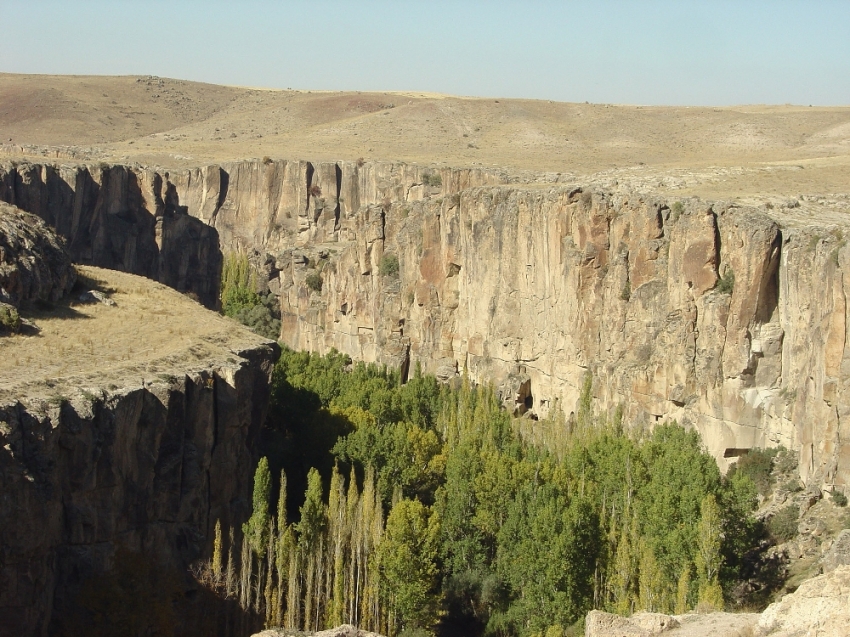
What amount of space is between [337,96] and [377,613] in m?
155

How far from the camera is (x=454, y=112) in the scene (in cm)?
15500

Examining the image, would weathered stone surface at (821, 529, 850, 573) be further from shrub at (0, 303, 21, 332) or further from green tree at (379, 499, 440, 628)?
shrub at (0, 303, 21, 332)

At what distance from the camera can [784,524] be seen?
→ 45.9 m

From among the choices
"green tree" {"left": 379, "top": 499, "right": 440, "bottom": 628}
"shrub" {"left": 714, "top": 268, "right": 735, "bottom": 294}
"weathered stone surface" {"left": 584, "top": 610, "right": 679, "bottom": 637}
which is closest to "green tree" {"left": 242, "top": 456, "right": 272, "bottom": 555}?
"green tree" {"left": 379, "top": 499, "right": 440, "bottom": 628}

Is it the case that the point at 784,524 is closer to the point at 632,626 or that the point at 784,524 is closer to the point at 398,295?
the point at 632,626

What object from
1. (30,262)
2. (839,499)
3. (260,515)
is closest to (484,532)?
(260,515)

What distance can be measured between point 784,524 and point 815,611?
2864 cm

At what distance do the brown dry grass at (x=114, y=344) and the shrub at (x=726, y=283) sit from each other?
862 inches

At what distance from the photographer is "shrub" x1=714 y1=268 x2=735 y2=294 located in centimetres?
5734

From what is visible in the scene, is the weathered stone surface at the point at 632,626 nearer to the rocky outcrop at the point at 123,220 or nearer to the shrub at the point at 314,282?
the rocky outcrop at the point at 123,220

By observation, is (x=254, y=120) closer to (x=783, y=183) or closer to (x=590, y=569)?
(x=783, y=183)

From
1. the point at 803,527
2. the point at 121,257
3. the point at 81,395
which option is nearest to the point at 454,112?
the point at 121,257

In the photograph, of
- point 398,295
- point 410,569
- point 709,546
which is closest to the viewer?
point 709,546

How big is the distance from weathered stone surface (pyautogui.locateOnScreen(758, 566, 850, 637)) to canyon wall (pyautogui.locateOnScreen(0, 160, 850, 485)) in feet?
94.7
